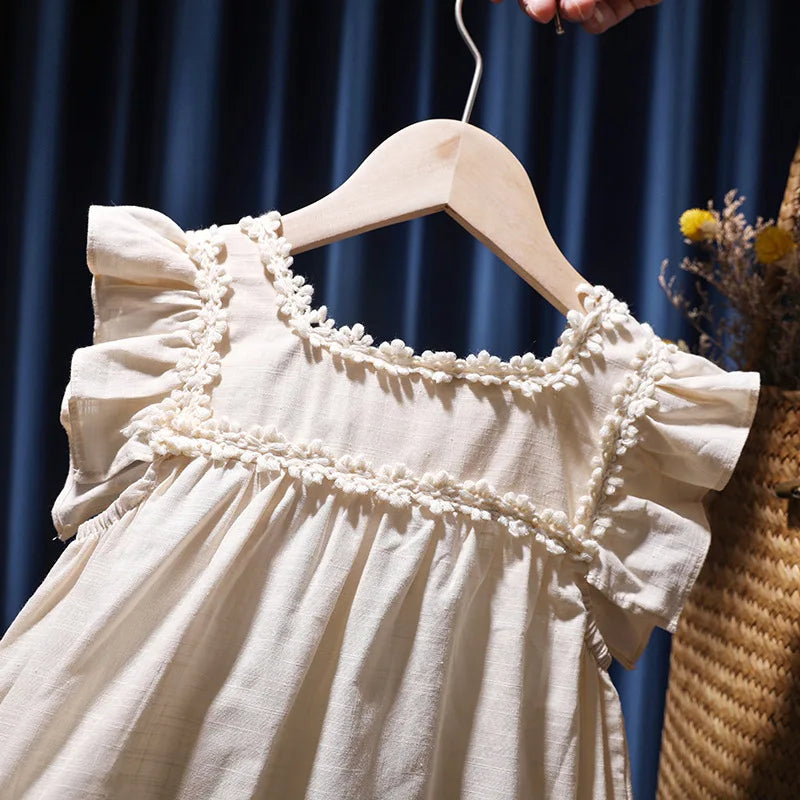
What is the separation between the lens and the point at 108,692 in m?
0.67

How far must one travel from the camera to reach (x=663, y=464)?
2.47 ft

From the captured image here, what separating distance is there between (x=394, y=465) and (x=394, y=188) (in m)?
0.24

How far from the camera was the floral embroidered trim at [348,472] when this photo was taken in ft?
A: 2.35

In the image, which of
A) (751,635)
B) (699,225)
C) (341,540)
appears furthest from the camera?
(699,225)

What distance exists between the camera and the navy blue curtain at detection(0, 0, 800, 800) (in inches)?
51.0

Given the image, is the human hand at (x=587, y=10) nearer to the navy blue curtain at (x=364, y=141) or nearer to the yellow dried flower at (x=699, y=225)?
the yellow dried flower at (x=699, y=225)

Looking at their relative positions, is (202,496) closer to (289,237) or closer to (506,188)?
(289,237)

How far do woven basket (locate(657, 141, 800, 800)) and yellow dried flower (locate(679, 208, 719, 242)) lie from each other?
0.09 meters

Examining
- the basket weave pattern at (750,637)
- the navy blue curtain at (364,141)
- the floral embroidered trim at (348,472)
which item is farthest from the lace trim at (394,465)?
the navy blue curtain at (364,141)

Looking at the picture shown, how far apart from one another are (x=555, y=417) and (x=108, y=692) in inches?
16.7

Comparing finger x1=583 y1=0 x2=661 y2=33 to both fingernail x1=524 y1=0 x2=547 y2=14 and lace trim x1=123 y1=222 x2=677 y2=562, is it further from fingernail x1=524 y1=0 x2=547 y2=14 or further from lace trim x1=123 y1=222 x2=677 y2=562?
lace trim x1=123 y1=222 x2=677 y2=562

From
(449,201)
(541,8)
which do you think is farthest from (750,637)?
(541,8)

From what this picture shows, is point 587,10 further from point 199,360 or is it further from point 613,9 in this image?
point 199,360

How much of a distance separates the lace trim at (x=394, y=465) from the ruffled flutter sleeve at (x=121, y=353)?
0.02 meters
